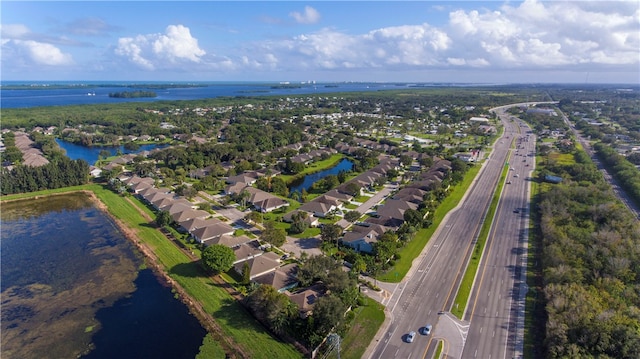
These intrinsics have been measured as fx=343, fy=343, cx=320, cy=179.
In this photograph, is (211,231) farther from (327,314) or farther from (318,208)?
(327,314)

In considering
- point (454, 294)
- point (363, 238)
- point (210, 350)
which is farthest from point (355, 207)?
point (210, 350)

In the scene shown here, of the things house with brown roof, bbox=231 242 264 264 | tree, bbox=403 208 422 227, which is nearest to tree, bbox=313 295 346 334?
house with brown roof, bbox=231 242 264 264

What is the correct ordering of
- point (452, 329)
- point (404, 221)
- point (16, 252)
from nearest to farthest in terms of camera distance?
point (452, 329) → point (16, 252) → point (404, 221)

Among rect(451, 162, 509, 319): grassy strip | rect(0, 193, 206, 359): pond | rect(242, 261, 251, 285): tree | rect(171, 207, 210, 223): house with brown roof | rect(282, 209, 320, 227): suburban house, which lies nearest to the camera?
rect(0, 193, 206, 359): pond

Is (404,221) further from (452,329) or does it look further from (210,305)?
(210,305)

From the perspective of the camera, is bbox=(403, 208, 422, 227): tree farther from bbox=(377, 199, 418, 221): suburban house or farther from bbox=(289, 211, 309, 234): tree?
bbox=(289, 211, 309, 234): tree

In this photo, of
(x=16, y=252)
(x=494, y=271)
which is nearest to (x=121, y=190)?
(x=16, y=252)
